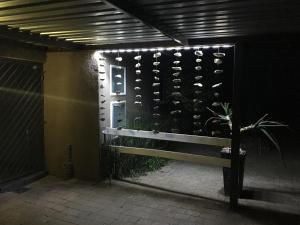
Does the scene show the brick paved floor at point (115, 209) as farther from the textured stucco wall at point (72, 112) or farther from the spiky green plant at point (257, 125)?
the spiky green plant at point (257, 125)

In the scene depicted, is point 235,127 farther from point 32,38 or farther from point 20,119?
point 20,119

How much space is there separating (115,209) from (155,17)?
3707 millimetres

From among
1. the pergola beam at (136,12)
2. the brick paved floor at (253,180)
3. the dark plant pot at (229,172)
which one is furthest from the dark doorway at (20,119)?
the dark plant pot at (229,172)

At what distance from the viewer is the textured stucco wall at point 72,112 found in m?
7.37

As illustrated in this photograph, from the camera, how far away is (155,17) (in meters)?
4.47

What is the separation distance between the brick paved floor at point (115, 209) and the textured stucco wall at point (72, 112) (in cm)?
80

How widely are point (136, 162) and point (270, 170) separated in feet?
13.0

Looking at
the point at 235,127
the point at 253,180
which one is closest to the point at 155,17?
the point at 235,127

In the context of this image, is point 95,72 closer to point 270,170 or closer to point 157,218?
point 157,218

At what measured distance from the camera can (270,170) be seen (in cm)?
876

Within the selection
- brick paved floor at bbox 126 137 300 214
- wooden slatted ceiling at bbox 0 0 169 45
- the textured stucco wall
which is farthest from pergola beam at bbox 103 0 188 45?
brick paved floor at bbox 126 137 300 214

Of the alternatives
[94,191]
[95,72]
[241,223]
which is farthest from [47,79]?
[241,223]

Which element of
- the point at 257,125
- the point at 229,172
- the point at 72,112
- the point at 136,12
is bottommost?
the point at 229,172

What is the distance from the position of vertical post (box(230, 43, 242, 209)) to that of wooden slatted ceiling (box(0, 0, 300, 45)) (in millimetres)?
496
